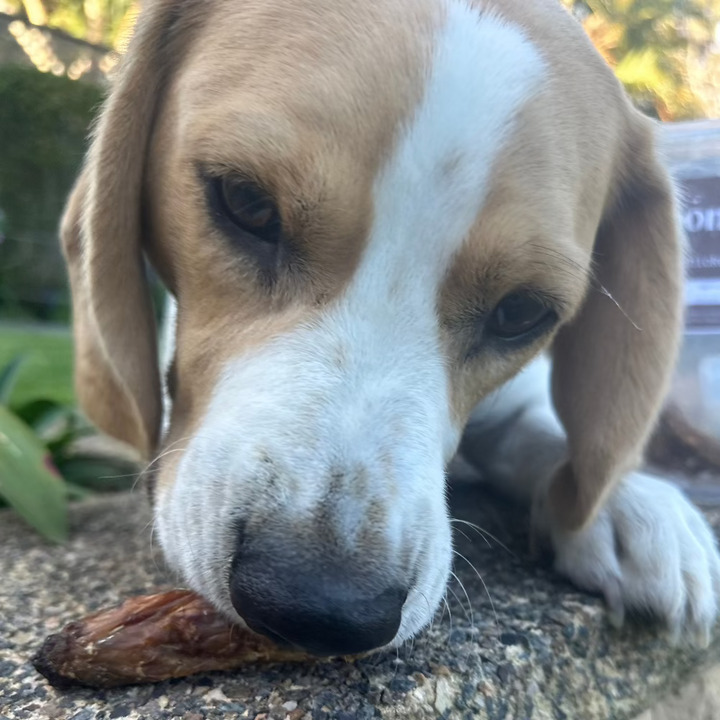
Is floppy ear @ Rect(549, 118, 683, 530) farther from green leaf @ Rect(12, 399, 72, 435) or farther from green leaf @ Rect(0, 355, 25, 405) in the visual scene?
green leaf @ Rect(0, 355, 25, 405)

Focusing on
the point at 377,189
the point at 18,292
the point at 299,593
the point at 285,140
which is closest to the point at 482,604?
the point at 299,593

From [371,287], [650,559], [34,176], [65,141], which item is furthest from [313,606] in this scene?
[65,141]

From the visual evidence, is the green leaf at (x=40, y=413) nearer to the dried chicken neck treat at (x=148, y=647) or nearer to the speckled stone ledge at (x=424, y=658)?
the speckled stone ledge at (x=424, y=658)

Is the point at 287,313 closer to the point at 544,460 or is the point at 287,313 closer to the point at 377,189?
the point at 377,189

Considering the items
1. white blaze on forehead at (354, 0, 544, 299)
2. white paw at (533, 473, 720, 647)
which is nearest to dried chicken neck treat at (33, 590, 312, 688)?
white blaze on forehead at (354, 0, 544, 299)

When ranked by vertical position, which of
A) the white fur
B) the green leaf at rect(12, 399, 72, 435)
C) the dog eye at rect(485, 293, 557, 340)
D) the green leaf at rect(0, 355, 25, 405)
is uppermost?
the white fur
